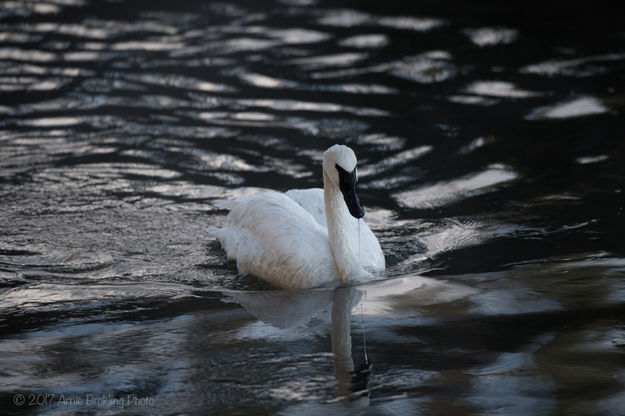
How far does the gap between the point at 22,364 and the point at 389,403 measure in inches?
92.7

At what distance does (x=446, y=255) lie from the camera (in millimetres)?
7805

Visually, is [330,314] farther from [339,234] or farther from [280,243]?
[280,243]

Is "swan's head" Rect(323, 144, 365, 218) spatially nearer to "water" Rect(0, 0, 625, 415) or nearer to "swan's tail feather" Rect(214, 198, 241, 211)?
"water" Rect(0, 0, 625, 415)

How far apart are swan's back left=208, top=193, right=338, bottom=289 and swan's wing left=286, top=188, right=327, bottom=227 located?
0.79 ft

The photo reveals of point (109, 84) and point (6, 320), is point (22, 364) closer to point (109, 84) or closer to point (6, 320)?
point (6, 320)

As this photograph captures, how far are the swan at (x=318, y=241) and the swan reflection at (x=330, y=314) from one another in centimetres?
15

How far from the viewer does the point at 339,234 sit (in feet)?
23.7

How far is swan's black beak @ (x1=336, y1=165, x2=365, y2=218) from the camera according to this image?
6828 mm

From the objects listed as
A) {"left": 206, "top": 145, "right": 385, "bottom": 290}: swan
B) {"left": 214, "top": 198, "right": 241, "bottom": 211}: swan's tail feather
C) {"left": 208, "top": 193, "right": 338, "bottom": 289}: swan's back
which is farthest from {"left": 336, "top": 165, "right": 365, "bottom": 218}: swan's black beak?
{"left": 214, "top": 198, "right": 241, "bottom": 211}: swan's tail feather

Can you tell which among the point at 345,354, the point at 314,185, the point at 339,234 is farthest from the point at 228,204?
the point at 345,354

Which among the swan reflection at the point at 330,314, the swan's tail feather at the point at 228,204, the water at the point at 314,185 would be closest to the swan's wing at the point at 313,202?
the swan's tail feather at the point at 228,204

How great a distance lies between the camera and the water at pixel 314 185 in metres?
5.43

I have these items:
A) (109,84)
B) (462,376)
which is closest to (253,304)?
(462,376)

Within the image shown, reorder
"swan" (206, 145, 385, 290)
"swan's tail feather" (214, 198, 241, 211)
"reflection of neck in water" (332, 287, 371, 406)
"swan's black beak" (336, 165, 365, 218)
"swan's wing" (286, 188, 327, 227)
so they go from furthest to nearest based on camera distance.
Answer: "swan's tail feather" (214, 198, 241, 211), "swan's wing" (286, 188, 327, 227), "swan" (206, 145, 385, 290), "swan's black beak" (336, 165, 365, 218), "reflection of neck in water" (332, 287, 371, 406)
